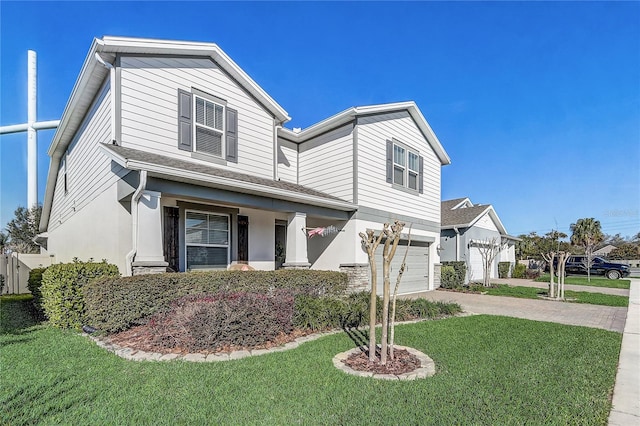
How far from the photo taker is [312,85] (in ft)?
53.1

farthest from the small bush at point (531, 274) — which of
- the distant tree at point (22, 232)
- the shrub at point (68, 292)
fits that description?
the distant tree at point (22, 232)

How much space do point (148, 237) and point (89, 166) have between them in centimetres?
507

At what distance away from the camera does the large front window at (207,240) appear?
9008mm

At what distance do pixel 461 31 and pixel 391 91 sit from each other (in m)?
6.21

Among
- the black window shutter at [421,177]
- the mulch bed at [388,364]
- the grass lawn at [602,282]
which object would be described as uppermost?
the black window shutter at [421,177]

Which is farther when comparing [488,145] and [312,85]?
[488,145]

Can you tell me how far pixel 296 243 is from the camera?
9.91m

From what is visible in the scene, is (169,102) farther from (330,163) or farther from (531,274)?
(531,274)

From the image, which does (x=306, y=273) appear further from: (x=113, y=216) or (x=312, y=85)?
(x=312, y=85)

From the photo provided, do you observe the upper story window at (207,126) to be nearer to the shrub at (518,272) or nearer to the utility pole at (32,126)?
the utility pole at (32,126)

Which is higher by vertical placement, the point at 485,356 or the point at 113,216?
the point at 113,216

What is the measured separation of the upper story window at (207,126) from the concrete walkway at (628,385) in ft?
30.5

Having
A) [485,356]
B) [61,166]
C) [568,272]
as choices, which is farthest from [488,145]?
[61,166]

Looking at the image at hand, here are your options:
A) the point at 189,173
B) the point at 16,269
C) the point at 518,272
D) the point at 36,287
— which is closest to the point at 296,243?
the point at 189,173
